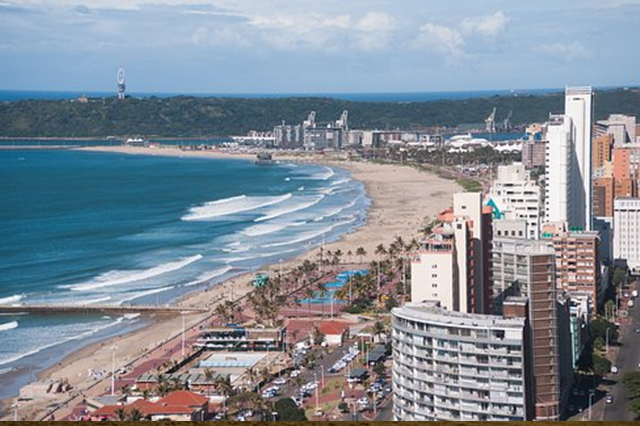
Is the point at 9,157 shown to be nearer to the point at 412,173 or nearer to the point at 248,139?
the point at 248,139

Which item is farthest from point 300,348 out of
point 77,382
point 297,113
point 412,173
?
point 297,113

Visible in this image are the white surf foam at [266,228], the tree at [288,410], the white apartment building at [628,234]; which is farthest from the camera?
the white surf foam at [266,228]

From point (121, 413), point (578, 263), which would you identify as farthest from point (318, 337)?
point (578, 263)

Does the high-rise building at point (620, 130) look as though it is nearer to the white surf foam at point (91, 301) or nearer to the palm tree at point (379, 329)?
the white surf foam at point (91, 301)

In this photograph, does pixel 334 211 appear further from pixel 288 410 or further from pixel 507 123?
pixel 507 123

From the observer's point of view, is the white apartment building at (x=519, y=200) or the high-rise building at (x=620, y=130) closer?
the white apartment building at (x=519, y=200)

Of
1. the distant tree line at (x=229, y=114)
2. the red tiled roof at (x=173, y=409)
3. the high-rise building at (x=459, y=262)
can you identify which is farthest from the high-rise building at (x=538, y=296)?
the distant tree line at (x=229, y=114)
